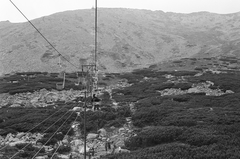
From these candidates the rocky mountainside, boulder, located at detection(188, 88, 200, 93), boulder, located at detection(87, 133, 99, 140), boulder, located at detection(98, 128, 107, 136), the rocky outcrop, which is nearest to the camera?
boulder, located at detection(87, 133, 99, 140)

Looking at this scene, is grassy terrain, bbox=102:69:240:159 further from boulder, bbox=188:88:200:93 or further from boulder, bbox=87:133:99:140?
boulder, bbox=188:88:200:93

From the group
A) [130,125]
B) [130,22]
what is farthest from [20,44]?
[130,125]

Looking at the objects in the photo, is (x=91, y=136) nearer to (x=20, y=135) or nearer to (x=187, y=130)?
(x=20, y=135)

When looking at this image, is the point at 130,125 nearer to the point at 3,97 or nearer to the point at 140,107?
the point at 140,107

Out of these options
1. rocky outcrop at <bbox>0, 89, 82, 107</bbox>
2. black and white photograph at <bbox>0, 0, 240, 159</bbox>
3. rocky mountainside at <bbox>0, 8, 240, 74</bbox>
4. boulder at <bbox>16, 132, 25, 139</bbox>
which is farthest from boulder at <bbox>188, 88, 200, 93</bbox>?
rocky mountainside at <bbox>0, 8, 240, 74</bbox>

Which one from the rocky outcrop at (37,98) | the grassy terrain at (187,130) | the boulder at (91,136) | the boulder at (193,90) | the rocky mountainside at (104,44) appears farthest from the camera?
the rocky mountainside at (104,44)

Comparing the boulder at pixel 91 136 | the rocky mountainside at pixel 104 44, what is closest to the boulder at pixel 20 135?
the boulder at pixel 91 136

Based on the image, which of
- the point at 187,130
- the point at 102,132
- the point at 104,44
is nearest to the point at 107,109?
the point at 102,132

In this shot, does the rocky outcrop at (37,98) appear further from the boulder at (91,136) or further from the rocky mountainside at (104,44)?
the rocky mountainside at (104,44)
